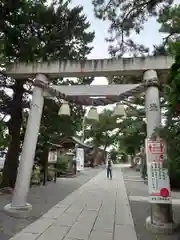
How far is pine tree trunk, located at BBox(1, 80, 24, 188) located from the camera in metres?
9.73

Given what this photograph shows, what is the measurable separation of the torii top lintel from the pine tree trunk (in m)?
2.91

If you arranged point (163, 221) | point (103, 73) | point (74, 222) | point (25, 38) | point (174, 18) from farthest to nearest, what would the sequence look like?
point (174, 18)
point (25, 38)
point (103, 73)
point (74, 222)
point (163, 221)

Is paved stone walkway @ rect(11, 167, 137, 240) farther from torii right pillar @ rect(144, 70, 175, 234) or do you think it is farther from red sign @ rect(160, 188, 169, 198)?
red sign @ rect(160, 188, 169, 198)

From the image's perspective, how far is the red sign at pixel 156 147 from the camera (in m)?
5.20

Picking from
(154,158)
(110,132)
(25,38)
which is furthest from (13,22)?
(110,132)

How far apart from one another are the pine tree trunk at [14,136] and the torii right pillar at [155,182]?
18.7ft

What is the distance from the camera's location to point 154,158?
205 inches

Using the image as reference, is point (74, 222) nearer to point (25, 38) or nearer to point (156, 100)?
point (156, 100)

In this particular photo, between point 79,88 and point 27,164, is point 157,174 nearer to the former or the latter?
point 79,88

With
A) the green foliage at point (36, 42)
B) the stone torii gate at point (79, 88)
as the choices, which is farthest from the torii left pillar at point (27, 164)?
the green foliage at point (36, 42)

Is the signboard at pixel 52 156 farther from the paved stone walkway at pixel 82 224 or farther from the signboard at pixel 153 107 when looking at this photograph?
the signboard at pixel 153 107

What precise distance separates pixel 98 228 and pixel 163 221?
1.37 m

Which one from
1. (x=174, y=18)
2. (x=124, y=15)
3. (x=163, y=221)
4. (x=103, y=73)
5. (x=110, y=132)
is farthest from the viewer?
(x=110, y=132)

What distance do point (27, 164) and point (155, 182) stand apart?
3255mm
